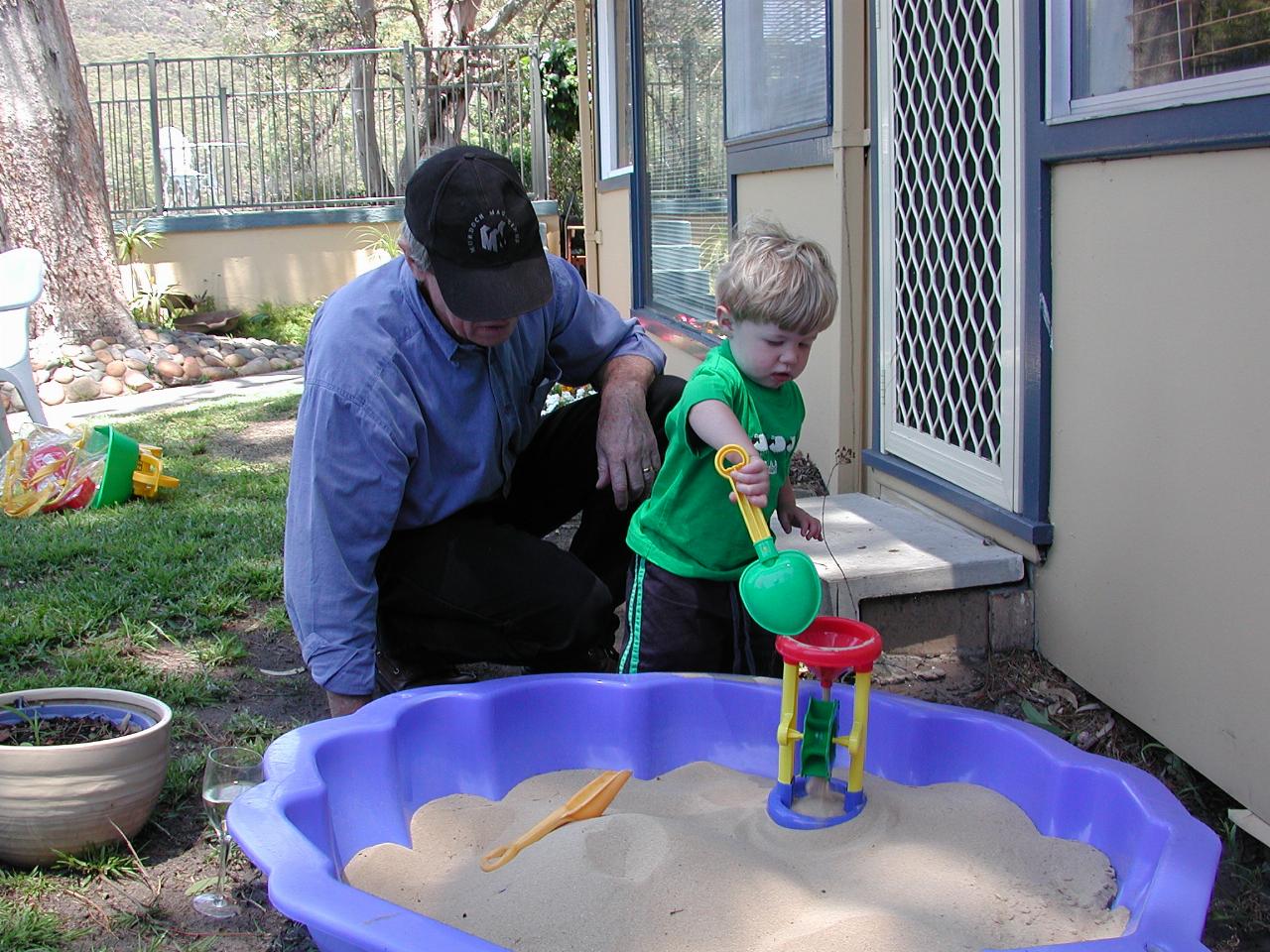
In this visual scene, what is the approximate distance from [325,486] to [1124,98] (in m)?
1.62

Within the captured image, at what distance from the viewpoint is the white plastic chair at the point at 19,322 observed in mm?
5746

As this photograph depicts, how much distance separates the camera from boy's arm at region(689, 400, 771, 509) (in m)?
1.86

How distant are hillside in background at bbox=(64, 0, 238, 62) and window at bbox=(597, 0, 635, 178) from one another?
59940mm

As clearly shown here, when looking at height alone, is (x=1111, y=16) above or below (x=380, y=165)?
below

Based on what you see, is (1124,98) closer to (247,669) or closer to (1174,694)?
(1174,694)

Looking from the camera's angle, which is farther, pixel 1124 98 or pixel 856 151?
pixel 856 151

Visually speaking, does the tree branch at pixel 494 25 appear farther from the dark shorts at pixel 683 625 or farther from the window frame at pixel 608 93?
the dark shorts at pixel 683 625

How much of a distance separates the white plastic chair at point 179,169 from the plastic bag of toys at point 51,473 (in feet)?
26.8

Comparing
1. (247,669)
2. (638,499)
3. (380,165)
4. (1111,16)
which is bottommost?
(247,669)

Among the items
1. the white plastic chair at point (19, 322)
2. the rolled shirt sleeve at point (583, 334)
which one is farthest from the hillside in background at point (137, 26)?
the rolled shirt sleeve at point (583, 334)

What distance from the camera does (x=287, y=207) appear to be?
41.6 ft

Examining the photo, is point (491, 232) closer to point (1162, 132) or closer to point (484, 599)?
point (484, 599)

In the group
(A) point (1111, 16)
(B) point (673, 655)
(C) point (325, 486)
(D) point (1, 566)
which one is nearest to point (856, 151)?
(A) point (1111, 16)

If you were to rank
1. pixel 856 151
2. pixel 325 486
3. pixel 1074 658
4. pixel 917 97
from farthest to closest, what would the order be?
pixel 856 151 → pixel 917 97 → pixel 1074 658 → pixel 325 486
